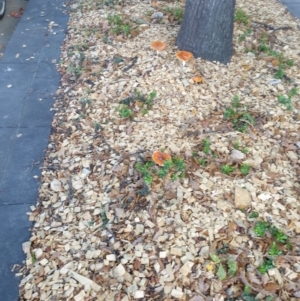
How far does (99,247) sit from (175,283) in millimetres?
602

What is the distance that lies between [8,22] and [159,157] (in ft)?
15.1

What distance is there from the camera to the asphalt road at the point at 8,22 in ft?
18.7

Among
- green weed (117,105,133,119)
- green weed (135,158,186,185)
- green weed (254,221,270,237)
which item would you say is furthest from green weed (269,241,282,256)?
green weed (117,105,133,119)

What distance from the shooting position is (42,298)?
2395 millimetres

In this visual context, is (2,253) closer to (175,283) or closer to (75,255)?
(75,255)

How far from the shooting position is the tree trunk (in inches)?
156

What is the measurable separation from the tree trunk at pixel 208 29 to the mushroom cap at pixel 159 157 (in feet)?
5.66

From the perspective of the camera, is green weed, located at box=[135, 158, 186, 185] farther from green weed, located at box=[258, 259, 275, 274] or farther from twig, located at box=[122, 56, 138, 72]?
twig, located at box=[122, 56, 138, 72]

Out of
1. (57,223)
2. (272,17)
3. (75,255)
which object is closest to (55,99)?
(57,223)

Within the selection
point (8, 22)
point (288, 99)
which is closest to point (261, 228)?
point (288, 99)

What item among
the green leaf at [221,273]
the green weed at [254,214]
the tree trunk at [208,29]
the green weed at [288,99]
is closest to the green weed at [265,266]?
the green leaf at [221,273]

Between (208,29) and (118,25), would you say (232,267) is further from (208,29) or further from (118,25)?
(118,25)

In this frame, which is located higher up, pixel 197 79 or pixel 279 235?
pixel 197 79

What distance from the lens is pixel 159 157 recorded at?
9.87 feet
